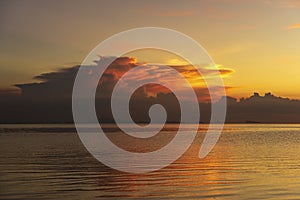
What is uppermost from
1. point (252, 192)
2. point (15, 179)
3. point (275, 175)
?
point (275, 175)

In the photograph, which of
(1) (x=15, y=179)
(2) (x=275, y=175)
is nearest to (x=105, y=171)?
(1) (x=15, y=179)

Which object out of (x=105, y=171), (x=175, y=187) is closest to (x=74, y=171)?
(x=105, y=171)

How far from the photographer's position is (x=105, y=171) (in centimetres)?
3228

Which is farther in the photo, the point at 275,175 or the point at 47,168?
the point at 47,168

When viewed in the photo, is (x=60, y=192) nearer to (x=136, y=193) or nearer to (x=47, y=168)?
(x=136, y=193)

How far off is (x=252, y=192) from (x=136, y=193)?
20.4 ft

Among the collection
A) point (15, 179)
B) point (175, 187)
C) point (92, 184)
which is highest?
point (175, 187)

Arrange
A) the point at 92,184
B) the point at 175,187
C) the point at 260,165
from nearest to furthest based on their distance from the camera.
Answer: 1. the point at 175,187
2. the point at 92,184
3. the point at 260,165

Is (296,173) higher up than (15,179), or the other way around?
(296,173)

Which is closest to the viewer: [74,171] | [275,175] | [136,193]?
[136,193]

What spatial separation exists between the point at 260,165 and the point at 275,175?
23.0 feet

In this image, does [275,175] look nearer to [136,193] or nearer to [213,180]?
[213,180]

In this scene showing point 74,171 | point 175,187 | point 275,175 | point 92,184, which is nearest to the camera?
point 175,187

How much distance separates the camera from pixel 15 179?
26625mm
